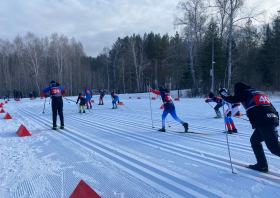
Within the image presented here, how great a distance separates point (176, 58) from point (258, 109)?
2536 centimetres

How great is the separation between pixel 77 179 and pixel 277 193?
3.16 meters

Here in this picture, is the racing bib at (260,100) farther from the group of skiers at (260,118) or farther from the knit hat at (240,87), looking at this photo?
the knit hat at (240,87)

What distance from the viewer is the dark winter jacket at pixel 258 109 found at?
131 inches

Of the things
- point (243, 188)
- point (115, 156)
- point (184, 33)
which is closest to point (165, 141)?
point (115, 156)

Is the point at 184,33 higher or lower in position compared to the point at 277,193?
higher

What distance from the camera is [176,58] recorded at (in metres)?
27.9

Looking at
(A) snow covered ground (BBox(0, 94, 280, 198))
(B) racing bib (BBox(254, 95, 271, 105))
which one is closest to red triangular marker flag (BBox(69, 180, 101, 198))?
(A) snow covered ground (BBox(0, 94, 280, 198))

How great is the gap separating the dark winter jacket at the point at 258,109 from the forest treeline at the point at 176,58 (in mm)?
11651

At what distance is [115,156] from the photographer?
15.6 feet

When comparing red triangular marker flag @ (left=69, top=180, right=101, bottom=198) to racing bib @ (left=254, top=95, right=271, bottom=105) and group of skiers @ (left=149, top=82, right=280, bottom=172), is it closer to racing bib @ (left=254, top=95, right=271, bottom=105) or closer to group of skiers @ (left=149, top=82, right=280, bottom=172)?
group of skiers @ (left=149, top=82, right=280, bottom=172)

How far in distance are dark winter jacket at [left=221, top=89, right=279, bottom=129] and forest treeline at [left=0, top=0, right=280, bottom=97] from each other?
38.2 feet

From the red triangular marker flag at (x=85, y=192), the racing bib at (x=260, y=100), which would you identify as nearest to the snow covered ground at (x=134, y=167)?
the red triangular marker flag at (x=85, y=192)

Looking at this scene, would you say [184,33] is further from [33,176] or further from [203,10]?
[33,176]

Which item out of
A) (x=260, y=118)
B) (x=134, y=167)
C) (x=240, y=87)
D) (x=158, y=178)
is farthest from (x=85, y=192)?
(x=240, y=87)
